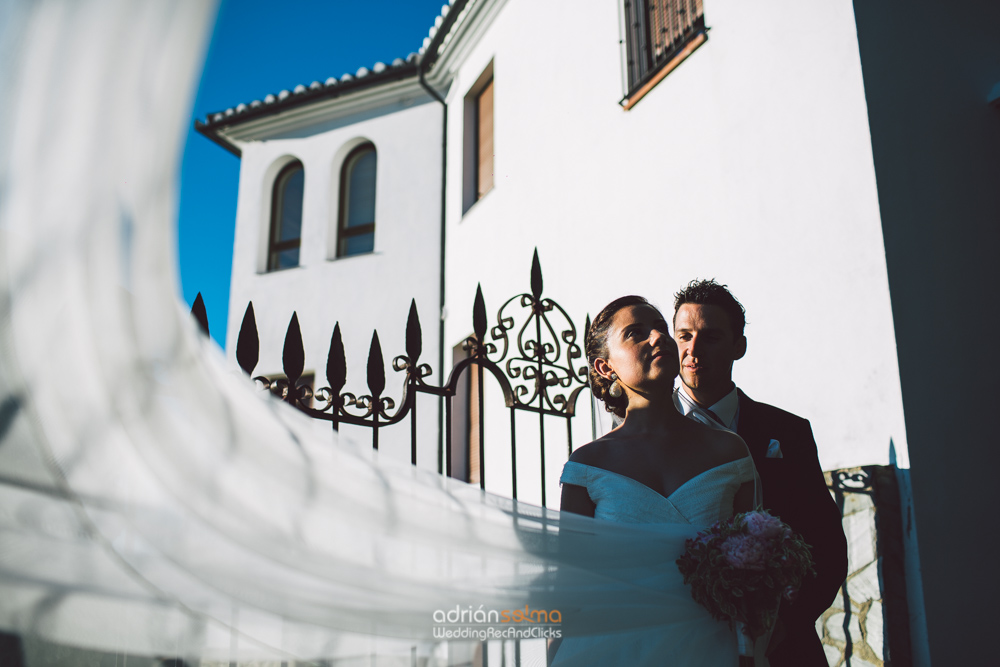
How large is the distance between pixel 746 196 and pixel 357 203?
301 inches

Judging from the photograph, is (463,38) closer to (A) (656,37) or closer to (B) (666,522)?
(A) (656,37)

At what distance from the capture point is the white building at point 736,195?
3.45m

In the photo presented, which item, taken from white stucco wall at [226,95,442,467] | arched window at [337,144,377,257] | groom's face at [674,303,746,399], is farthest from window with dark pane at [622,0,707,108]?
arched window at [337,144,377,257]

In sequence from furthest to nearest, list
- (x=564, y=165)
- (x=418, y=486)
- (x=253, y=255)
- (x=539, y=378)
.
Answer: (x=253, y=255) < (x=564, y=165) < (x=539, y=378) < (x=418, y=486)

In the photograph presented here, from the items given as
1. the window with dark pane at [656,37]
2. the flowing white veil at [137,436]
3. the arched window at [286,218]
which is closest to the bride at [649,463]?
the flowing white veil at [137,436]

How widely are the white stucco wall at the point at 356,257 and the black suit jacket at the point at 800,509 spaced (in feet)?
20.8

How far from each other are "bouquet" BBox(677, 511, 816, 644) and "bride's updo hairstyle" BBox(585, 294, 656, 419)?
2.56ft

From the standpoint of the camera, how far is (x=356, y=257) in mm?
10242

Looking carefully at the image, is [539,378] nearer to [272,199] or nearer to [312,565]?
[312,565]

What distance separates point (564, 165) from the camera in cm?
673

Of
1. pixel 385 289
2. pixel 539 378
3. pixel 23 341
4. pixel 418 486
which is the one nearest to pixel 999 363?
pixel 539 378

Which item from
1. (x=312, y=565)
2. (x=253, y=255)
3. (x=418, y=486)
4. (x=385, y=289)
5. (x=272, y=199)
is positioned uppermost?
(x=272, y=199)

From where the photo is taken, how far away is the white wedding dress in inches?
83.4

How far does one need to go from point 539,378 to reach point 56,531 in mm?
2461
